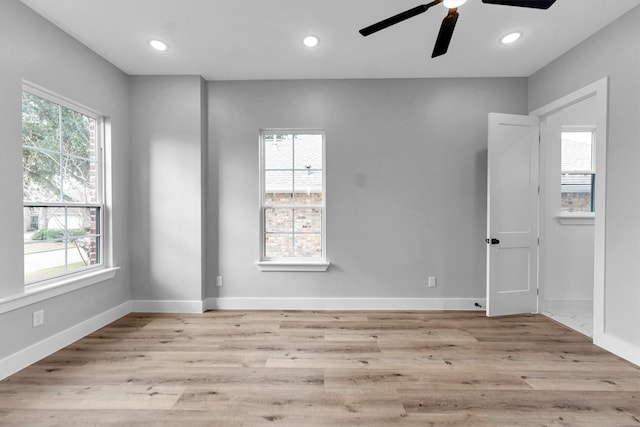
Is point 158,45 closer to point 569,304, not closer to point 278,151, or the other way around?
point 278,151

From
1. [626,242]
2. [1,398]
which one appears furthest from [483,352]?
[1,398]

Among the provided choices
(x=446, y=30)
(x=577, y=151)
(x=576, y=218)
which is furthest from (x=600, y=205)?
(x=446, y=30)

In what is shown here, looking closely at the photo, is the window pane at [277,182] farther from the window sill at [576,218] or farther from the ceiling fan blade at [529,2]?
the window sill at [576,218]

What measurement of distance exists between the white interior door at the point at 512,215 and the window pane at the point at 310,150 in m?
1.93

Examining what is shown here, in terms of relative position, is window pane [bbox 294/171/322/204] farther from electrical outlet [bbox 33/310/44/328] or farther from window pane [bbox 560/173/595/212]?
window pane [bbox 560/173/595/212]

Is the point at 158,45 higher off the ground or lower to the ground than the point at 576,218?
higher

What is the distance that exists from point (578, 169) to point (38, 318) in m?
5.76

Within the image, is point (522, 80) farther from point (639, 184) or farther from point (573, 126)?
point (639, 184)

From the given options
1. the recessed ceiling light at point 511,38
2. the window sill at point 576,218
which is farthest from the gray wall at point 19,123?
the window sill at point 576,218

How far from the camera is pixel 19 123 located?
239 cm

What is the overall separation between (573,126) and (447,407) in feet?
12.2

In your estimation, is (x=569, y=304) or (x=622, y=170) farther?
(x=569, y=304)

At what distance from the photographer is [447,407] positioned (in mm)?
1961

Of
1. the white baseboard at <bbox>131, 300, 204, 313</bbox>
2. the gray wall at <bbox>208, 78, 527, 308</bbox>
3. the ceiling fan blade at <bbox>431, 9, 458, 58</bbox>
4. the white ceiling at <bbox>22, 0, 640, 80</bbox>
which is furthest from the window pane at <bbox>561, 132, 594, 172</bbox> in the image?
the white baseboard at <bbox>131, 300, 204, 313</bbox>
